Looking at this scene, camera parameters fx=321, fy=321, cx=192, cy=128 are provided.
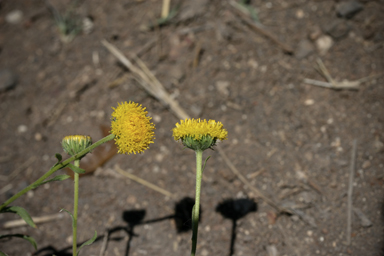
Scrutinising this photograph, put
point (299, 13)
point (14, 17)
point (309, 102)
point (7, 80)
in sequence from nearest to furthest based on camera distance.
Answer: point (309, 102) < point (299, 13) < point (7, 80) < point (14, 17)

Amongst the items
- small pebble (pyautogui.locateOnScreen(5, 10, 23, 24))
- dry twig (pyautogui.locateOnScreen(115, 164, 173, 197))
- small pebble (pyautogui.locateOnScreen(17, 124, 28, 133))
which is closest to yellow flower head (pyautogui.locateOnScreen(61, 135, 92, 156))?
dry twig (pyautogui.locateOnScreen(115, 164, 173, 197))

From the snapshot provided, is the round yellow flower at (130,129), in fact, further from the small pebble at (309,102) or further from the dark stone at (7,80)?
the dark stone at (7,80)

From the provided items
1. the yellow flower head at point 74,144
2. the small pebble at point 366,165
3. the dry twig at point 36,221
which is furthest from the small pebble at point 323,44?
the dry twig at point 36,221

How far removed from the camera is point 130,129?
1748 millimetres

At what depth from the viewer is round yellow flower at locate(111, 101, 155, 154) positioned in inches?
68.5

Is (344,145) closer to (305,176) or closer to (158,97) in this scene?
(305,176)

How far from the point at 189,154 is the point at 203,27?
135 cm

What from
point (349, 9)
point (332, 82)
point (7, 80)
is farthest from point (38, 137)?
point (349, 9)

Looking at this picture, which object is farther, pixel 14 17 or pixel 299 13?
pixel 14 17

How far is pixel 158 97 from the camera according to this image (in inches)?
117

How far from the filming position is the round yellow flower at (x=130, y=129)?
174 cm

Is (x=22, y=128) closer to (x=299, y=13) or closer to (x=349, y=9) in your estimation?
(x=299, y=13)

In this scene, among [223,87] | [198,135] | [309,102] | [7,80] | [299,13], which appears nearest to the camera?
[198,135]

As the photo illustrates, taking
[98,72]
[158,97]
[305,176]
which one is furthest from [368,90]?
[98,72]
